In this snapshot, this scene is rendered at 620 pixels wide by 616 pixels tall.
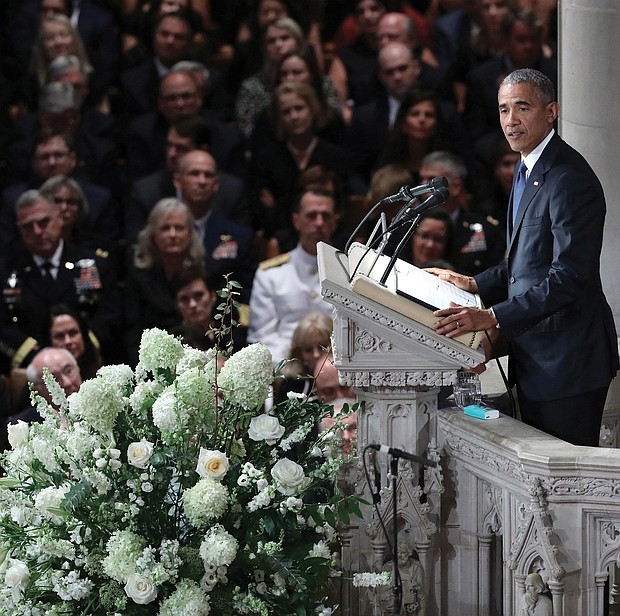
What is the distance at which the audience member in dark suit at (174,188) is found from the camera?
7914 millimetres

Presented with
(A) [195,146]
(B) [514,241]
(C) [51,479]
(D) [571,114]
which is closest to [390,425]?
(B) [514,241]

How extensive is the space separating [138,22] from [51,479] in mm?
4957

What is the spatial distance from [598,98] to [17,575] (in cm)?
259

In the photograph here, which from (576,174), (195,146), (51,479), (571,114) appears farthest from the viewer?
(195,146)

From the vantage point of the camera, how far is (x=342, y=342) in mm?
3732

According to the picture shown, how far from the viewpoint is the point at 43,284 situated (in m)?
7.67

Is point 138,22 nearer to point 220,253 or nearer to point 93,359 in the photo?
point 220,253

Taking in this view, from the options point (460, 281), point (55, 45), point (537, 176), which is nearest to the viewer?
point (537, 176)

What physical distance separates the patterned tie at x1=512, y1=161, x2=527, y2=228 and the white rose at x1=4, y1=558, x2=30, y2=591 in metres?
1.60

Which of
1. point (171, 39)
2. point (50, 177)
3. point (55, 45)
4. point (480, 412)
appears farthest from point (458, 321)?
point (55, 45)

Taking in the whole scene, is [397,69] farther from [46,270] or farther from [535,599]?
[535,599]

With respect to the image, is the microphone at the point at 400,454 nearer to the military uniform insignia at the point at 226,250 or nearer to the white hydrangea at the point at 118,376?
the white hydrangea at the point at 118,376

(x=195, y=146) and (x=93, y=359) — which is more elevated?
(x=195, y=146)

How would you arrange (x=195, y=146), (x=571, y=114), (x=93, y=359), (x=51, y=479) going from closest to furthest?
(x=51, y=479) → (x=571, y=114) → (x=93, y=359) → (x=195, y=146)
